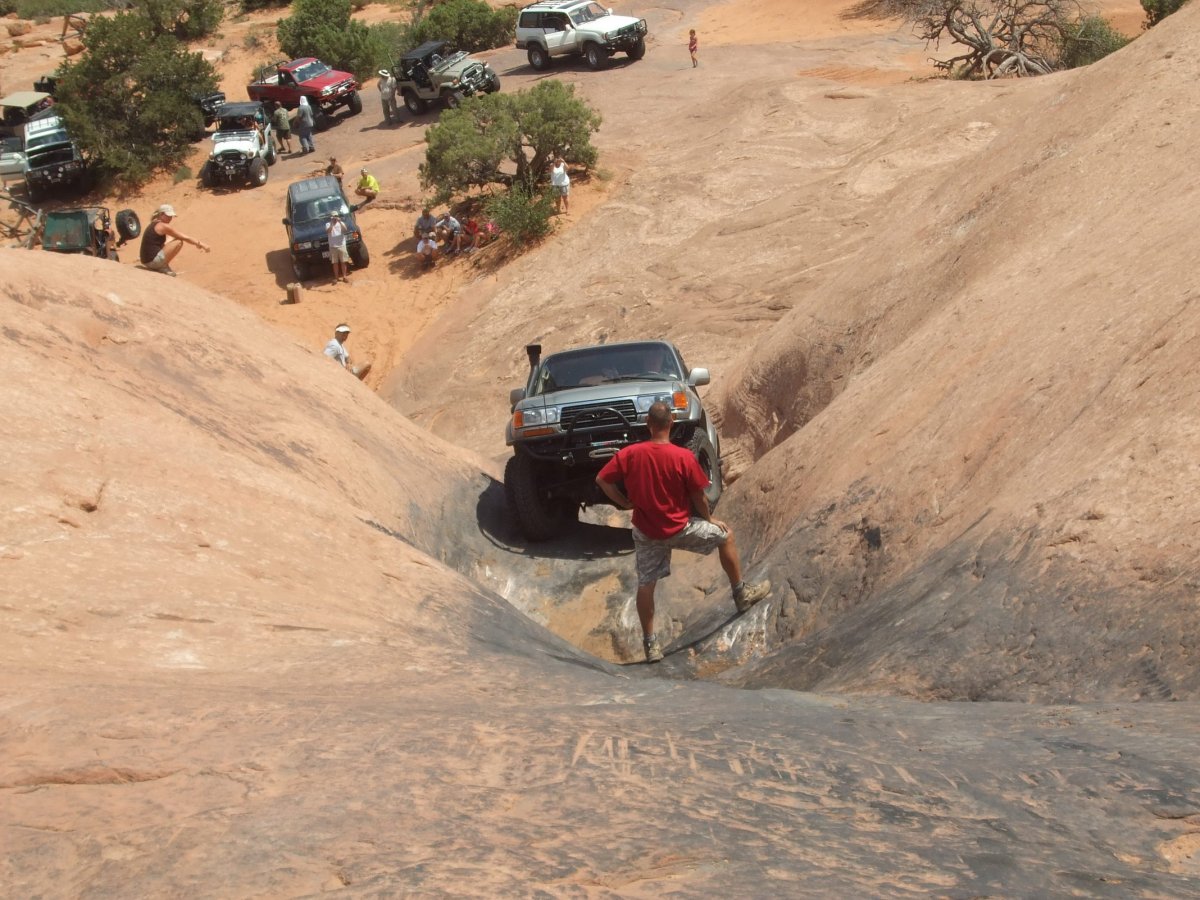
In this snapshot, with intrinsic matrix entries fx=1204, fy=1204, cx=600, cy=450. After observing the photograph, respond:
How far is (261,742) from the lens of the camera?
3912 millimetres

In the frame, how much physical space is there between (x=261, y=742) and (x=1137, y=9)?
3839 centimetres

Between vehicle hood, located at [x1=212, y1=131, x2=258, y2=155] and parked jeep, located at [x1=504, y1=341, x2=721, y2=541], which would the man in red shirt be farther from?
vehicle hood, located at [x1=212, y1=131, x2=258, y2=155]

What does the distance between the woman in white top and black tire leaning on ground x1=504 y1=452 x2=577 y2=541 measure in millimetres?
15599

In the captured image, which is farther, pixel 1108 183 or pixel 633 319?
pixel 633 319

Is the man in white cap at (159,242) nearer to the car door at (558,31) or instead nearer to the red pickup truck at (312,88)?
the car door at (558,31)

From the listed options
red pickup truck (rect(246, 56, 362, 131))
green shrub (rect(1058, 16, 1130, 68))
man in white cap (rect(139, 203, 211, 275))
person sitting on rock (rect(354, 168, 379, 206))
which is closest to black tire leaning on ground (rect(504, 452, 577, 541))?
man in white cap (rect(139, 203, 211, 275))

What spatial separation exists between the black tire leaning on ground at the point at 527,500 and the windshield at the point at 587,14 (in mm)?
27351

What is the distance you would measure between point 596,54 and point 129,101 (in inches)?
529

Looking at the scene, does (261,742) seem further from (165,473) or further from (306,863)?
(165,473)

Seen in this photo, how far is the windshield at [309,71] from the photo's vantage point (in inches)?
1435

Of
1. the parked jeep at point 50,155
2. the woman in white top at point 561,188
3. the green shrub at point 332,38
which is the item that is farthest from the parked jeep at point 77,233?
the green shrub at point 332,38

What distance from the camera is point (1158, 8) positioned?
3130 cm

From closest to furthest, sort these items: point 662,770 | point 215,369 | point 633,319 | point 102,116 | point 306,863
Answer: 1. point 306,863
2. point 662,770
3. point 215,369
4. point 633,319
5. point 102,116

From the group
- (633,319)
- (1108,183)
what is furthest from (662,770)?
(633,319)
